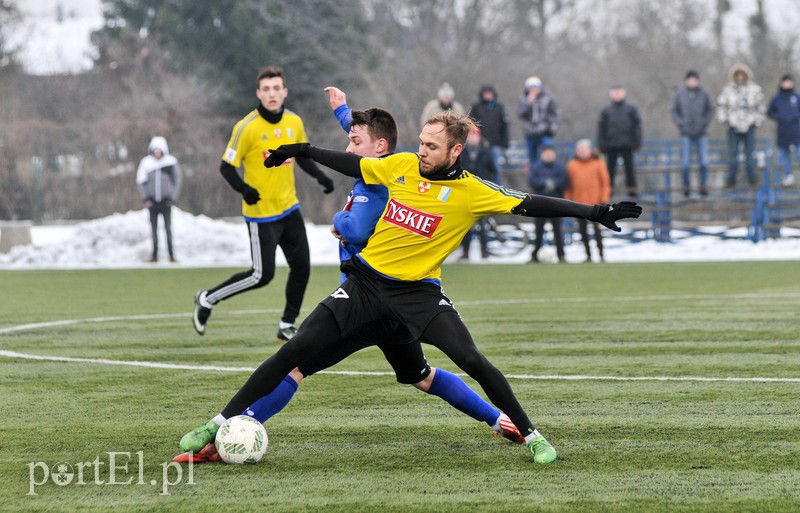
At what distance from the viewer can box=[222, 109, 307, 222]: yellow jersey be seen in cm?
1003

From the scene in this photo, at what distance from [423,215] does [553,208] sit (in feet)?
1.98

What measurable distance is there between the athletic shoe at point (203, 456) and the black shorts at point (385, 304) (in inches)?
31.1

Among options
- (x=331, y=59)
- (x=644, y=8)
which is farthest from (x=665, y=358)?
(x=644, y=8)

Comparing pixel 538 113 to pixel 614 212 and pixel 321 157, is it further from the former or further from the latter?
pixel 614 212

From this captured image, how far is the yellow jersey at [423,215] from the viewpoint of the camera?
18.6ft

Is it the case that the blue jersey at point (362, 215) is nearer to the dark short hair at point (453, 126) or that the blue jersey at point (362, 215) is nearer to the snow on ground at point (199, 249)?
the dark short hair at point (453, 126)

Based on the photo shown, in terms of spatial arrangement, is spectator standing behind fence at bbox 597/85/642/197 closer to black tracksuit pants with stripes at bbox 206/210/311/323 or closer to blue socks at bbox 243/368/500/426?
black tracksuit pants with stripes at bbox 206/210/311/323

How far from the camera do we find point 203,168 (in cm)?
3434

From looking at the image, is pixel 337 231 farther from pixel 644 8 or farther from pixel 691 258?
pixel 644 8

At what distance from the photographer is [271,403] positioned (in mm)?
5793

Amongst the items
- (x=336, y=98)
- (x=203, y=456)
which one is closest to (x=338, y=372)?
(x=336, y=98)

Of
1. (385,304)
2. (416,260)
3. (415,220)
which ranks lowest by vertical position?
(385,304)

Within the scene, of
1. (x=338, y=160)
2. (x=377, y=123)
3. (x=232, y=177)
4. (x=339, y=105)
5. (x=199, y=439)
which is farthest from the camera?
(x=232, y=177)

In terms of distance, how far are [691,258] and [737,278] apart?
610 cm
